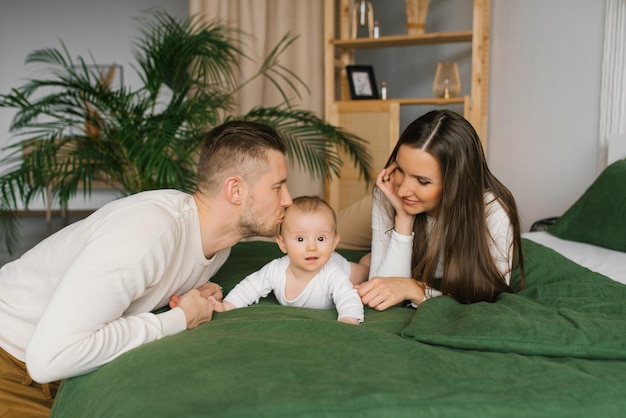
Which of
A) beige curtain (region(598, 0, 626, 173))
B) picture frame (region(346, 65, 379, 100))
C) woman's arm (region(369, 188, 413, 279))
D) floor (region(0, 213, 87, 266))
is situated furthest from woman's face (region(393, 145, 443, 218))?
floor (region(0, 213, 87, 266))

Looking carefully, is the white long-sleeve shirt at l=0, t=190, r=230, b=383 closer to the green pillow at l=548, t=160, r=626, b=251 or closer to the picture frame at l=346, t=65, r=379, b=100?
the green pillow at l=548, t=160, r=626, b=251

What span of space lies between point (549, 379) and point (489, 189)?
31.8 inches

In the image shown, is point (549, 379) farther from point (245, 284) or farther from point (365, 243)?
point (365, 243)

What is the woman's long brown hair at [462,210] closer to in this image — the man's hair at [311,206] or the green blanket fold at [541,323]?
the green blanket fold at [541,323]

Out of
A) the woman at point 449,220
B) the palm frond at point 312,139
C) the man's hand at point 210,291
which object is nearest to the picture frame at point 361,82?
the palm frond at point 312,139

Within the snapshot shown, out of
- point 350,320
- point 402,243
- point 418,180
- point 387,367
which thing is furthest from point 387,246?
point 387,367

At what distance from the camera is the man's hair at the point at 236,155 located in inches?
64.4

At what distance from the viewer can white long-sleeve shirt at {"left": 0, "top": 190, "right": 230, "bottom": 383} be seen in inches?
48.2

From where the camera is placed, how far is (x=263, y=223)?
1659mm

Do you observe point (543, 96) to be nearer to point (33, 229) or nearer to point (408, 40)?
point (408, 40)

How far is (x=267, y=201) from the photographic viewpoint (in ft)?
5.42

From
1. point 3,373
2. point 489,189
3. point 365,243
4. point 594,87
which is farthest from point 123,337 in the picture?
point 594,87

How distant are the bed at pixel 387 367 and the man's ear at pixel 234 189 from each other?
0.29 metres

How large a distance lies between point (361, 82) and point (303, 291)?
282cm
